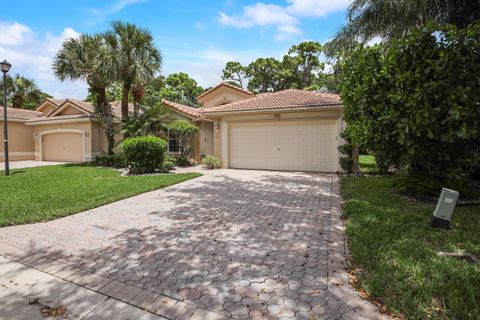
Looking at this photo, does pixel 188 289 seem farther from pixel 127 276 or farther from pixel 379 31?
pixel 379 31

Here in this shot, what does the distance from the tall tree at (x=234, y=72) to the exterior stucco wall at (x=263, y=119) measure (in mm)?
26000

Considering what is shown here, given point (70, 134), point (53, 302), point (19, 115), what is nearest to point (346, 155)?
point (53, 302)

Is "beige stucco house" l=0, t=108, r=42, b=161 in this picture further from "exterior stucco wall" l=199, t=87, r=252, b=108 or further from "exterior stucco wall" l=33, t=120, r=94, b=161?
"exterior stucco wall" l=199, t=87, r=252, b=108

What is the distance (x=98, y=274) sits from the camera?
3.35 metres

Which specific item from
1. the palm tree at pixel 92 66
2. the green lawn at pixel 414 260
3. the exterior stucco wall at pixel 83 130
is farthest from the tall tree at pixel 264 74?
the green lawn at pixel 414 260

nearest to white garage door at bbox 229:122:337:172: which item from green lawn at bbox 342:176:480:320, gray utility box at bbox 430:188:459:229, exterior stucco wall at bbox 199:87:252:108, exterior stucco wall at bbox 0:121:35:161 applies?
exterior stucco wall at bbox 199:87:252:108

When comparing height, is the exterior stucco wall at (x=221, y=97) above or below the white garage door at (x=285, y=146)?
above

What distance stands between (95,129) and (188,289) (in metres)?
18.8

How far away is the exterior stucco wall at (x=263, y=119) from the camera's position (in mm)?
12570

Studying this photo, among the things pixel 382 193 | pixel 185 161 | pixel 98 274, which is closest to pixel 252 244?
pixel 98 274

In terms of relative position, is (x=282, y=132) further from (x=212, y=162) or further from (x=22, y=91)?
(x=22, y=91)

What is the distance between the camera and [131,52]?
50.2ft

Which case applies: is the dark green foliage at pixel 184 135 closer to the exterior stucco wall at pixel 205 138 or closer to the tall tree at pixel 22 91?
the exterior stucco wall at pixel 205 138

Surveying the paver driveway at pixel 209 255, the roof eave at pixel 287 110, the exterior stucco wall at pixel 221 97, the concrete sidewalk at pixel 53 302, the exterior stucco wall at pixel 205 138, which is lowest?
the concrete sidewalk at pixel 53 302
